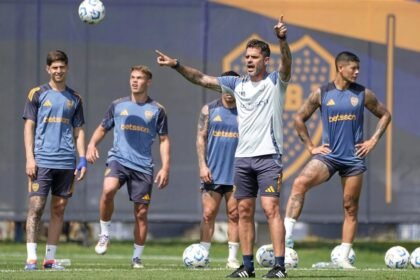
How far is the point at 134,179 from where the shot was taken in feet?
46.1

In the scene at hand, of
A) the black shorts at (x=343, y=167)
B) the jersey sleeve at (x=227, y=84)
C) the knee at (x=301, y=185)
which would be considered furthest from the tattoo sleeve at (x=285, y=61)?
the knee at (x=301, y=185)

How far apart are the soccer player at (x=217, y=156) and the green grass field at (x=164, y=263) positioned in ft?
1.93

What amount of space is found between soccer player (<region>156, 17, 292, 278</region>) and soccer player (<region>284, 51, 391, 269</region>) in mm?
2352

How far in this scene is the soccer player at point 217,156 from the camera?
14609mm

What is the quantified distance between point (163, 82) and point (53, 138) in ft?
19.8

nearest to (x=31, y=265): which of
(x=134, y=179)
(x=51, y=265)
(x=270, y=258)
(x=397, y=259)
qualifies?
(x=51, y=265)

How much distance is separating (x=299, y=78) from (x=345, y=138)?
17.6ft

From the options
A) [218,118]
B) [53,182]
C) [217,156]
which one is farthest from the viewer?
[217,156]

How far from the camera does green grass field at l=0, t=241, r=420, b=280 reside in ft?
39.2

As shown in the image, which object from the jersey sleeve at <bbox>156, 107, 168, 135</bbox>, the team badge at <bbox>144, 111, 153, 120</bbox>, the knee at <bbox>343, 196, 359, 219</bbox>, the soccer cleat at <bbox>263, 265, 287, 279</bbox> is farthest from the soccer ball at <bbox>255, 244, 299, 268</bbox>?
the soccer cleat at <bbox>263, 265, 287, 279</bbox>

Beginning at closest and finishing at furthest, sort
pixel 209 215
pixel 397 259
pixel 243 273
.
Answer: pixel 243 273 < pixel 397 259 < pixel 209 215

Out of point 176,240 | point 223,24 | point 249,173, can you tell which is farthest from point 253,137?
point 176,240

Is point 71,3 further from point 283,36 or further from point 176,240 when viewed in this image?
point 283,36

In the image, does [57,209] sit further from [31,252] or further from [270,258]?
[270,258]
